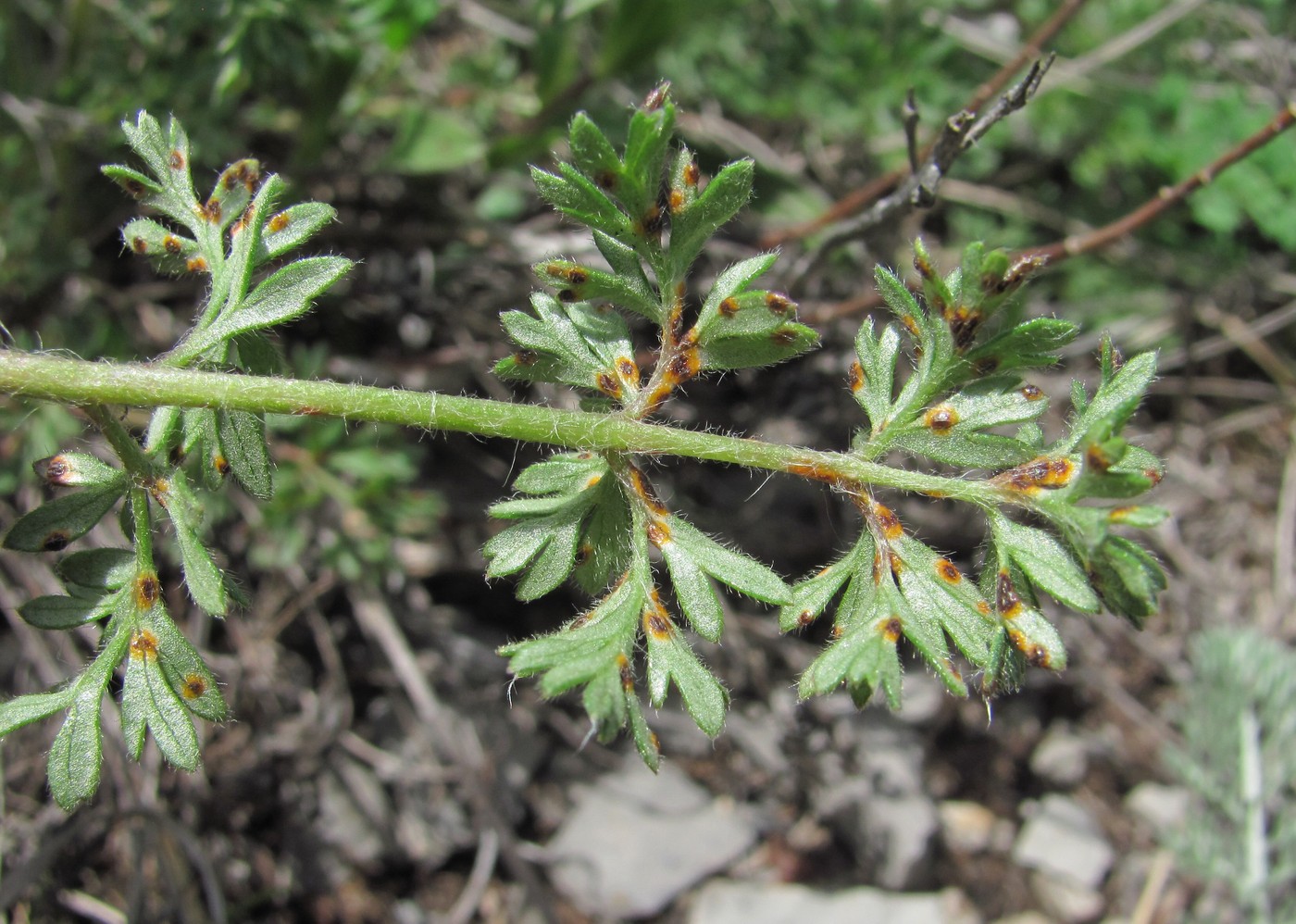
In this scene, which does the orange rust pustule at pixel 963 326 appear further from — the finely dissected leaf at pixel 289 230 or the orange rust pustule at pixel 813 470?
the finely dissected leaf at pixel 289 230

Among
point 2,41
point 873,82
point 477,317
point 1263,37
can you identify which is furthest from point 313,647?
point 1263,37

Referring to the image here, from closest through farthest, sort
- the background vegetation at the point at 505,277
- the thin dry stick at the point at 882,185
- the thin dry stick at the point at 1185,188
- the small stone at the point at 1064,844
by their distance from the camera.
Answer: the thin dry stick at the point at 1185,188 < the thin dry stick at the point at 882,185 < the background vegetation at the point at 505,277 < the small stone at the point at 1064,844

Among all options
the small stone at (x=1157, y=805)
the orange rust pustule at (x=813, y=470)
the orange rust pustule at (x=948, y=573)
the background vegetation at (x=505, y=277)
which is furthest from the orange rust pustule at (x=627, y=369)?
the small stone at (x=1157, y=805)

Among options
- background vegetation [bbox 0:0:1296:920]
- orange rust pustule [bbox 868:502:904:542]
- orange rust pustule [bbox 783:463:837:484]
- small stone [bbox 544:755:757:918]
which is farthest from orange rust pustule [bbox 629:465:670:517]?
small stone [bbox 544:755:757:918]

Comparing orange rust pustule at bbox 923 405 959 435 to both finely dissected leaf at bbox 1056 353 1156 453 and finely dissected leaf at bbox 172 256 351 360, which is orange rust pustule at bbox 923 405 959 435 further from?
finely dissected leaf at bbox 172 256 351 360

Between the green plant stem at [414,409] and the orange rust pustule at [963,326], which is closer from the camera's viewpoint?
the green plant stem at [414,409]

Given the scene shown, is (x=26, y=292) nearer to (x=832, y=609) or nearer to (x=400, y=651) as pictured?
(x=400, y=651)
